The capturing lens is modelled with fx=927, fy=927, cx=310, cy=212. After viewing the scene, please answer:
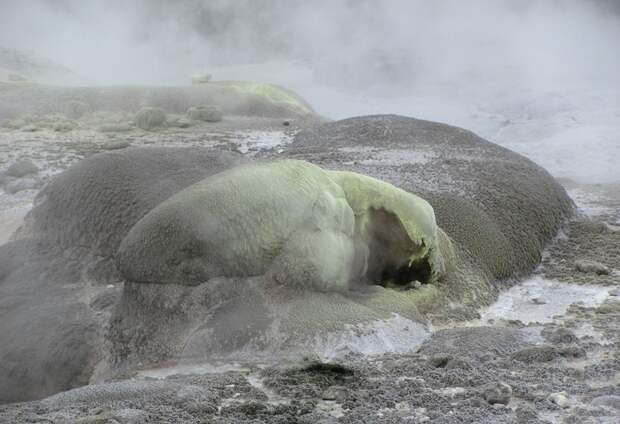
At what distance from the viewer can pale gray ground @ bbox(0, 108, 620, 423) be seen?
97.0 inches

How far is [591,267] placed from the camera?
181 inches

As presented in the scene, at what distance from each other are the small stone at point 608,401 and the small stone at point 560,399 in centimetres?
7

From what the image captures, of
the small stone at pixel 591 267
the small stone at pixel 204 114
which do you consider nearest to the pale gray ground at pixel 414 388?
the small stone at pixel 591 267

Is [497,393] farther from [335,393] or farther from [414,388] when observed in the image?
[335,393]

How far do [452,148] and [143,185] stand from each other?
2612 mm

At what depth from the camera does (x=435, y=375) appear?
2814 millimetres

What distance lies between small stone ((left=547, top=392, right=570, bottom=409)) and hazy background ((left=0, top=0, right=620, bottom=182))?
18.5ft

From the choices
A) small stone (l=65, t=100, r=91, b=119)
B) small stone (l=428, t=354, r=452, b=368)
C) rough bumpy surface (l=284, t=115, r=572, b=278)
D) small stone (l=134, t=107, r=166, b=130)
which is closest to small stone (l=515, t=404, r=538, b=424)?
small stone (l=428, t=354, r=452, b=368)

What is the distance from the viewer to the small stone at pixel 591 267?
455 centimetres

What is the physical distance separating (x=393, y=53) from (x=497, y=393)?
12736 mm

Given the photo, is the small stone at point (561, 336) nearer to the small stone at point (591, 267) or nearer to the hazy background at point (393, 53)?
the small stone at point (591, 267)

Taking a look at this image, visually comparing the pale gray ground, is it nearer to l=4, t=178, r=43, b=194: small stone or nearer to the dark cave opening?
the dark cave opening

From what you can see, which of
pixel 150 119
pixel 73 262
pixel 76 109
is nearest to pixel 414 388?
pixel 73 262

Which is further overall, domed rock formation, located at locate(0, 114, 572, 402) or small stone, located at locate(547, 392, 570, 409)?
domed rock formation, located at locate(0, 114, 572, 402)
